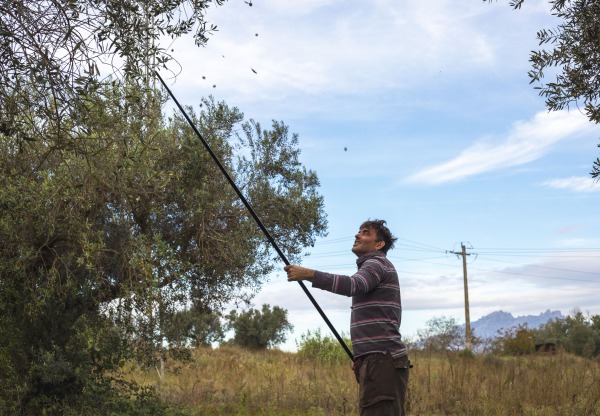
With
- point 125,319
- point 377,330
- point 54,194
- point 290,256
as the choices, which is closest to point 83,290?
point 125,319

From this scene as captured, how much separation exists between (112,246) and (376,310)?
5.84m

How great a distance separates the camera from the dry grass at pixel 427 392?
38.6 feet

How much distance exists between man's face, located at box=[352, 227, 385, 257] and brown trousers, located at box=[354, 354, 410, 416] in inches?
40.0

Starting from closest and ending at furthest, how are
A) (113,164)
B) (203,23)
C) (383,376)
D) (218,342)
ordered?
(383,376) → (203,23) → (113,164) → (218,342)

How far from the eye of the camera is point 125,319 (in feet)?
37.5

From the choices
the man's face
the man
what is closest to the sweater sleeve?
the man

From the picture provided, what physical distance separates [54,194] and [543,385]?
8.65 meters

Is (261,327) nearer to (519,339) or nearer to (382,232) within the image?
(519,339)

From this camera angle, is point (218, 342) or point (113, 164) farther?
point (218, 342)

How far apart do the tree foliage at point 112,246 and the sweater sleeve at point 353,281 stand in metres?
3.57

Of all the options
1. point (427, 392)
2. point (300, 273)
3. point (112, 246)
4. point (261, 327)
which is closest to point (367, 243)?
point (300, 273)

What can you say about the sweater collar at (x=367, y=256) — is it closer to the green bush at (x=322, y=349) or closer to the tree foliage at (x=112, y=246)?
the tree foliage at (x=112, y=246)

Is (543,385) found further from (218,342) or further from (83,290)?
(218,342)

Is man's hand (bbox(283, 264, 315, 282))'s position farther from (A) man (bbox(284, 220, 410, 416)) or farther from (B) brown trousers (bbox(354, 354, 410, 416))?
(B) brown trousers (bbox(354, 354, 410, 416))
